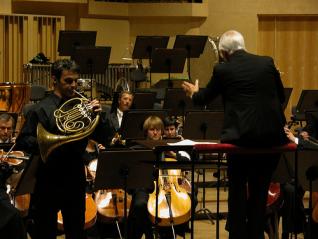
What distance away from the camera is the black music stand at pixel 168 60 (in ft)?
31.1

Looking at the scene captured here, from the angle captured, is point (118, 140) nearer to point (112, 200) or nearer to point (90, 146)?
point (90, 146)

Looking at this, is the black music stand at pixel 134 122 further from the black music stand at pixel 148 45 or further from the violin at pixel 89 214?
the black music stand at pixel 148 45

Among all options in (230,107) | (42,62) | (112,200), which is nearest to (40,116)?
(230,107)

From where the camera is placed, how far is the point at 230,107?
4449 mm

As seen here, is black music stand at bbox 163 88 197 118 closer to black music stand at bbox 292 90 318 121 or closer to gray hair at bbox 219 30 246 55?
black music stand at bbox 292 90 318 121

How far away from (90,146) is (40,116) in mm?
2473

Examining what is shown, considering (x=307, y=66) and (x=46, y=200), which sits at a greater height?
(x=307, y=66)

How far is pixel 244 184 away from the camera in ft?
15.0

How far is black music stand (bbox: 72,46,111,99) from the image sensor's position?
9.02 metres

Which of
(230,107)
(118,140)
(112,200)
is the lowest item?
(112,200)


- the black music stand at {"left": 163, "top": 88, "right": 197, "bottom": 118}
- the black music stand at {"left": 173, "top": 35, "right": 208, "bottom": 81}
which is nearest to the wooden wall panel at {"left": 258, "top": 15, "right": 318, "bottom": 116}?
the black music stand at {"left": 173, "top": 35, "right": 208, "bottom": 81}

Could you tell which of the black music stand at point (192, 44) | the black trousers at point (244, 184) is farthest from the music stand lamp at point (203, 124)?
the black music stand at point (192, 44)

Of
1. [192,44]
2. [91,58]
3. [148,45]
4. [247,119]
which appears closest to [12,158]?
[247,119]

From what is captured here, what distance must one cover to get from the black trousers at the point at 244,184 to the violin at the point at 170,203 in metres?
1.63
